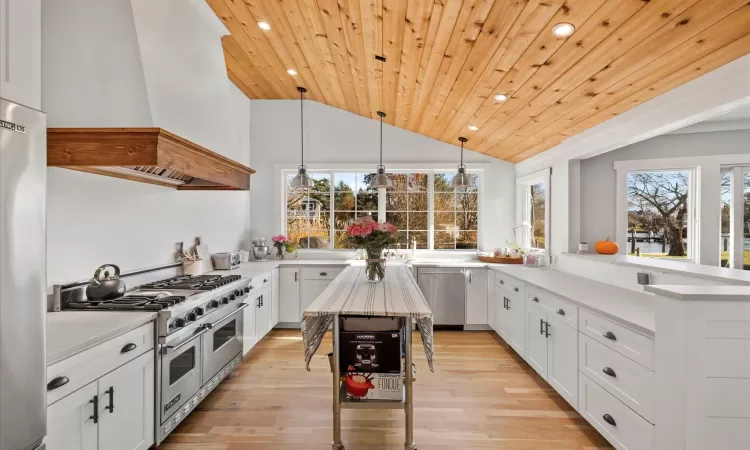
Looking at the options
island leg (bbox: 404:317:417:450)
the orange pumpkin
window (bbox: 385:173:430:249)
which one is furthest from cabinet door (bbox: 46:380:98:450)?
the orange pumpkin

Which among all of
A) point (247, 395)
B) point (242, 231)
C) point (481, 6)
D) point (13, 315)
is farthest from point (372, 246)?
point (242, 231)

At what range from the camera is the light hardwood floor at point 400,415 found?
230 cm

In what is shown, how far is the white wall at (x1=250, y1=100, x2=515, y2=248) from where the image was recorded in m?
5.14

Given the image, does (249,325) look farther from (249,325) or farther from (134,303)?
(134,303)

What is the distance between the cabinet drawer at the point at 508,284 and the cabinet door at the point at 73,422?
3.40m

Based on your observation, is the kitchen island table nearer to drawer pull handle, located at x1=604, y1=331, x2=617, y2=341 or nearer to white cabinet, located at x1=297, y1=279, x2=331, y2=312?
drawer pull handle, located at x1=604, y1=331, x2=617, y2=341

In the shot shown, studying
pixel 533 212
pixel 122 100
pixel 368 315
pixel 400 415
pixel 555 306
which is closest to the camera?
pixel 122 100

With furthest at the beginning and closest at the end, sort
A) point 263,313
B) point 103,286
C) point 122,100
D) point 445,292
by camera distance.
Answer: point 445,292 < point 263,313 < point 103,286 < point 122,100

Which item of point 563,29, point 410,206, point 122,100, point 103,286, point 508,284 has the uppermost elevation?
point 563,29

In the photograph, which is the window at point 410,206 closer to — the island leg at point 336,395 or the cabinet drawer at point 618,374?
the cabinet drawer at point 618,374

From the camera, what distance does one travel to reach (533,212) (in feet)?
15.7

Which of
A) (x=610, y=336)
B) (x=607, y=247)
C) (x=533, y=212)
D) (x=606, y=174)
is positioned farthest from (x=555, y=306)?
(x=533, y=212)

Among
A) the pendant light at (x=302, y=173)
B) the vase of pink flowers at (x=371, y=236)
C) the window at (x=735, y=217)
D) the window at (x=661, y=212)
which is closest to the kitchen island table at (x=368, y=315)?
the vase of pink flowers at (x=371, y=236)

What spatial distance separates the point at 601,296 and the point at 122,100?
3422mm
